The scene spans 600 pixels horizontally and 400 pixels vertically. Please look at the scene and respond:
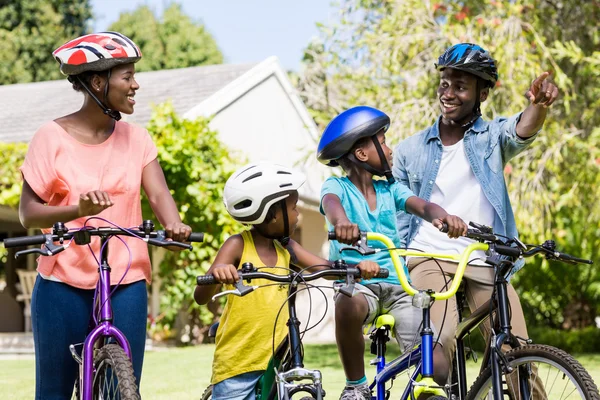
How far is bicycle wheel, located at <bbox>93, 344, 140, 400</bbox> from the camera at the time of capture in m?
3.54

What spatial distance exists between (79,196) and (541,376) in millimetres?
1996

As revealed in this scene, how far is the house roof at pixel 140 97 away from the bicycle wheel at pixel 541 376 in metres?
11.2

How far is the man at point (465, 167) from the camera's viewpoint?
16.2 feet

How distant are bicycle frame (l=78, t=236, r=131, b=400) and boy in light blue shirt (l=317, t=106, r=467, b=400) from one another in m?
1.00

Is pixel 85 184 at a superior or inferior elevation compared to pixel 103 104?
inferior

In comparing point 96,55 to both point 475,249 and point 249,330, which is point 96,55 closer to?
point 249,330

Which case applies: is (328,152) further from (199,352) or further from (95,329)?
(199,352)

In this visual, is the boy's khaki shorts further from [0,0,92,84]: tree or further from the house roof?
[0,0,92,84]: tree

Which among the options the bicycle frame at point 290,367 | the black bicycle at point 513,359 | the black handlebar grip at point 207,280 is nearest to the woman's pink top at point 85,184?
the black handlebar grip at point 207,280

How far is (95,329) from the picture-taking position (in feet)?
12.6

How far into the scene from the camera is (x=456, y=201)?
5.05 meters

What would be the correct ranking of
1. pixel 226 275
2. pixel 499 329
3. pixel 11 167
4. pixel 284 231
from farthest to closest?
pixel 11 167
pixel 284 231
pixel 499 329
pixel 226 275

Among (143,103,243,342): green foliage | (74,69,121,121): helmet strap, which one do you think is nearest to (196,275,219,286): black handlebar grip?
(74,69,121,121): helmet strap

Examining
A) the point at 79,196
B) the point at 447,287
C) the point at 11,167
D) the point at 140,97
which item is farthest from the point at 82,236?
the point at 140,97
